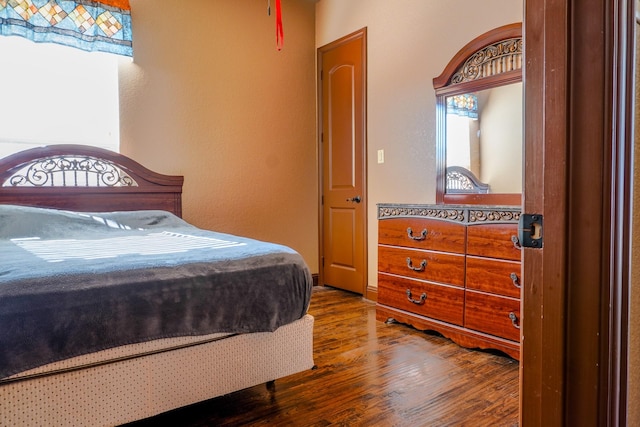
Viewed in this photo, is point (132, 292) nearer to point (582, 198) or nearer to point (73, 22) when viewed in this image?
point (582, 198)

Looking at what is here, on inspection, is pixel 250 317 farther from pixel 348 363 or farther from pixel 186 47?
pixel 186 47

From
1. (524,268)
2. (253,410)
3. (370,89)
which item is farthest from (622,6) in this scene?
(370,89)

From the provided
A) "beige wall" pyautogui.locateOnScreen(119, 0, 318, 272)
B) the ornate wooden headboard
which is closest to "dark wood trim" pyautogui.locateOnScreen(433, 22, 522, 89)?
"beige wall" pyautogui.locateOnScreen(119, 0, 318, 272)

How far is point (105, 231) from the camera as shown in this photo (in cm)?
275

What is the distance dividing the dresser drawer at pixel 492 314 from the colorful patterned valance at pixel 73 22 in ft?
9.76

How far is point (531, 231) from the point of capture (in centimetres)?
63

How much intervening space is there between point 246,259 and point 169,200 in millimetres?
1872

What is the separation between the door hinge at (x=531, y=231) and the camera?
617 mm

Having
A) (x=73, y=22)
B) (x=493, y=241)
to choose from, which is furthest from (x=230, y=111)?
(x=493, y=241)

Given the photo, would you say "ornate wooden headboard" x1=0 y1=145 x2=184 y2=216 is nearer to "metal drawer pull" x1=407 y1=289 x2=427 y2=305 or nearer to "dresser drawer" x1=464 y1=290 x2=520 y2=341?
"metal drawer pull" x1=407 y1=289 x2=427 y2=305

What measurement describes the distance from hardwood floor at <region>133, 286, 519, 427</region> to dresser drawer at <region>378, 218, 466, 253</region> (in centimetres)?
59

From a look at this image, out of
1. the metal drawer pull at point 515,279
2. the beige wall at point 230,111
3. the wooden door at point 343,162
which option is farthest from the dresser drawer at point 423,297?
the beige wall at point 230,111

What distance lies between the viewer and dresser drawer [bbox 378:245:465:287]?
8.50ft

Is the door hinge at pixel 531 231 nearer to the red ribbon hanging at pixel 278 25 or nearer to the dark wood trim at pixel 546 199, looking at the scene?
the dark wood trim at pixel 546 199
